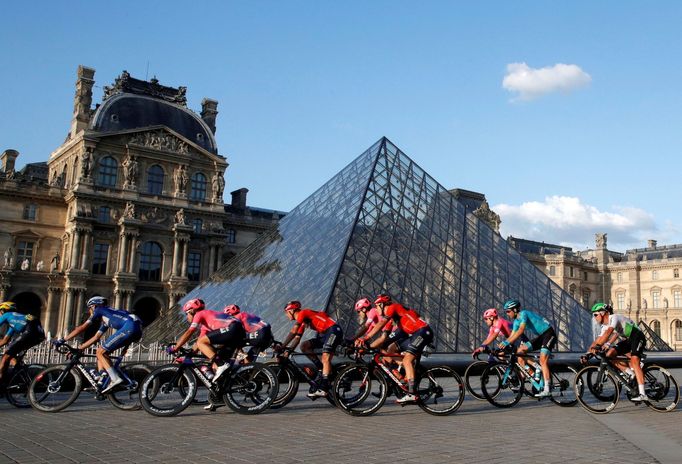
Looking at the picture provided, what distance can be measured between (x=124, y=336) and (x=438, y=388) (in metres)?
3.75

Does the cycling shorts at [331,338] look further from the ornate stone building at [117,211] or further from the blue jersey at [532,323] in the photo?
the ornate stone building at [117,211]

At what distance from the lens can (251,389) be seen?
7.64 meters

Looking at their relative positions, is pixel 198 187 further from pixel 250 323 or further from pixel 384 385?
pixel 384 385

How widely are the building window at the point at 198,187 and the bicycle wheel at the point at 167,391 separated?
130 feet

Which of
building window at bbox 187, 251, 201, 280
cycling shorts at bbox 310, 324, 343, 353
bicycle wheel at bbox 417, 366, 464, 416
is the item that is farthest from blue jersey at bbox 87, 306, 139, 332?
building window at bbox 187, 251, 201, 280

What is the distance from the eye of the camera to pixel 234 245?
5025cm

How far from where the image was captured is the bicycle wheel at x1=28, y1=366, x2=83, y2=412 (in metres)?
7.41

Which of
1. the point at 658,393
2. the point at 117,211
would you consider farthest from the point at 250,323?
the point at 117,211

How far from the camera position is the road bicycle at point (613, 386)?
814 centimetres

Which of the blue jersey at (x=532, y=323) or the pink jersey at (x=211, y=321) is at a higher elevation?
the blue jersey at (x=532, y=323)

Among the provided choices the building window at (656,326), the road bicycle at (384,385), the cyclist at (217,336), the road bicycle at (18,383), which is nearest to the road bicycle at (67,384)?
the road bicycle at (18,383)

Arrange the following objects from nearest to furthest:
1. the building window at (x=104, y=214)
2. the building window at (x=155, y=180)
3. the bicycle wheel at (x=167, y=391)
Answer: the bicycle wheel at (x=167, y=391)
the building window at (x=104, y=214)
the building window at (x=155, y=180)

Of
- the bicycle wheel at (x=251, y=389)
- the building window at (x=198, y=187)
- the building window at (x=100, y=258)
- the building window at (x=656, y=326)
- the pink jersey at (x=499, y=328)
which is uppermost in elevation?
the building window at (x=198, y=187)

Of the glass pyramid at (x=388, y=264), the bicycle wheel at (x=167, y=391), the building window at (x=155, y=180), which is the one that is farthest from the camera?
the building window at (x=155, y=180)
